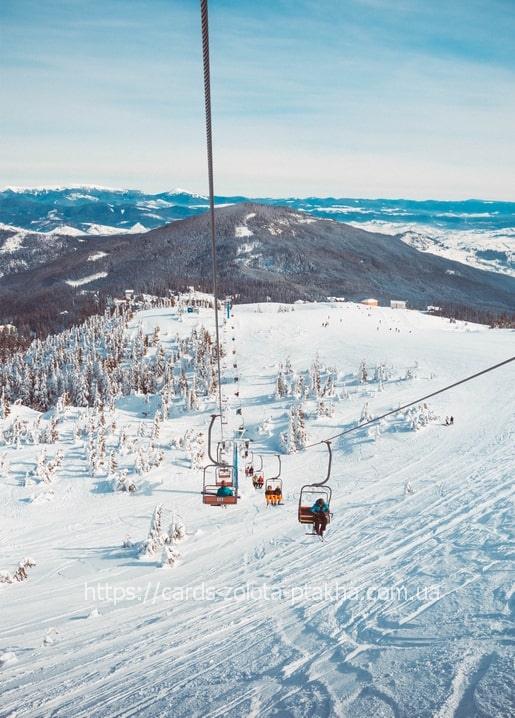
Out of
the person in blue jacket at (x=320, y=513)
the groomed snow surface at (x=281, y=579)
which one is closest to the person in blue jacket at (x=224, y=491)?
the person in blue jacket at (x=320, y=513)

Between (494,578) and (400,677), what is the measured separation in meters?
5.29

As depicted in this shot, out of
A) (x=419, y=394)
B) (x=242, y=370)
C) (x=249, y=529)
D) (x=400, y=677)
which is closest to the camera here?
(x=400, y=677)

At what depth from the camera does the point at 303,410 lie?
38125mm

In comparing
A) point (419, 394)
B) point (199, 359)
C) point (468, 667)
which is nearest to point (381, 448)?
point (419, 394)

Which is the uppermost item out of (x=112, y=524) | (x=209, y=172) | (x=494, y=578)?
(x=209, y=172)

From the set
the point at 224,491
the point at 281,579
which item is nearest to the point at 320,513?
the point at 224,491

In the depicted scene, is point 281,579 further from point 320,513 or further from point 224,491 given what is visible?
point 320,513

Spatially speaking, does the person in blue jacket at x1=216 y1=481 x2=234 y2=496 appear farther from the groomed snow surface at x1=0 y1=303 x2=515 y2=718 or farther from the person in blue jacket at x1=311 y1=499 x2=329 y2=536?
the groomed snow surface at x1=0 y1=303 x2=515 y2=718

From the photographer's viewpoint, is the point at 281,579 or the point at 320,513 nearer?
the point at 320,513

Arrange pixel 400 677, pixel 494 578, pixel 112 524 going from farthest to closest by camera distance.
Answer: pixel 112 524 → pixel 494 578 → pixel 400 677

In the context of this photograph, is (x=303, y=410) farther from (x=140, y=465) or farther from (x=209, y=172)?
(x=209, y=172)

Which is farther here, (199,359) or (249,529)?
(199,359)

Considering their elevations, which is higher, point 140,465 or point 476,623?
point 476,623

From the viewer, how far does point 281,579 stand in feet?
49.7
